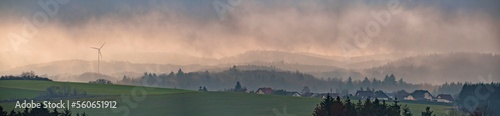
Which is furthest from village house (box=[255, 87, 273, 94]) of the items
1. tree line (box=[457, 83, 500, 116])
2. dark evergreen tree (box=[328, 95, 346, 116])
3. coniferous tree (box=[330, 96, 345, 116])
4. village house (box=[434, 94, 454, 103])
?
coniferous tree (box=[330, 96, 345, 116])

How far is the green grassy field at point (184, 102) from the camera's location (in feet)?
285

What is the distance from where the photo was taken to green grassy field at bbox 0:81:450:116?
3415 inches

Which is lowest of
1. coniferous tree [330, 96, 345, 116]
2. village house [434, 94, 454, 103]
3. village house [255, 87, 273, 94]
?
coniferous tree [330, 96, 345, 116]

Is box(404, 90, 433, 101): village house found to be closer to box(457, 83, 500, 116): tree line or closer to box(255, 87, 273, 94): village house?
box(457, 83, 500, 116): tree line

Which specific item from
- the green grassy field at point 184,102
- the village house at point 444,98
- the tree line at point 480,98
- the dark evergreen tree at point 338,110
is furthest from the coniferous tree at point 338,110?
the village house at point 444,98

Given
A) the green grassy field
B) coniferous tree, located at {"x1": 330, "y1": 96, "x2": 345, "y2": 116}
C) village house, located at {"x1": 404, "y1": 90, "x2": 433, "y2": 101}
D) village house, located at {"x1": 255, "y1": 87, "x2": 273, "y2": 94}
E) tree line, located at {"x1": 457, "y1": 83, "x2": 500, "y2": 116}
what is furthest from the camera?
village house, located at {"x1": 255, "y1": 87, "x2": 273, "y2": 94}

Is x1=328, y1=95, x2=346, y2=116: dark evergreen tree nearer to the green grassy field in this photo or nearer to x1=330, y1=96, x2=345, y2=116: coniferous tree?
x1=330, y1=96, x2=345, y2=116: coniferous tree

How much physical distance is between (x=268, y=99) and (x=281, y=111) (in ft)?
24.8

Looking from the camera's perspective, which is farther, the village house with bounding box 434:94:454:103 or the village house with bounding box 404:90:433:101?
the village house with bounding box 404:90:433:101

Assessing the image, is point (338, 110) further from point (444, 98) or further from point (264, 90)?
point (264, 90)

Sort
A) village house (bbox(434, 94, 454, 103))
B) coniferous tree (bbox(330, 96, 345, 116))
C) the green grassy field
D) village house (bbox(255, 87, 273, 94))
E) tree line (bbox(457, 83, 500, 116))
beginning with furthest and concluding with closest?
village house (bbox(255, 87, 273, 94))
village house (bbox(434, 94, 454, 103))
the green grassy field
tree line (bbox(457, 83, 500, 116))
coniferous tree (bbox(330, 96, 345, 116))

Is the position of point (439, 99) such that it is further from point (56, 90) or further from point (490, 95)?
point (56, 90)

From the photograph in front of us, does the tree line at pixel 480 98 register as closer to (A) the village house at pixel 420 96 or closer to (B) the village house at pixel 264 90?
(A) the village house at pixel 420 96

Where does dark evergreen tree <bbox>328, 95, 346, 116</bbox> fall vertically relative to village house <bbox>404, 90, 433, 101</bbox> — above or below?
below
